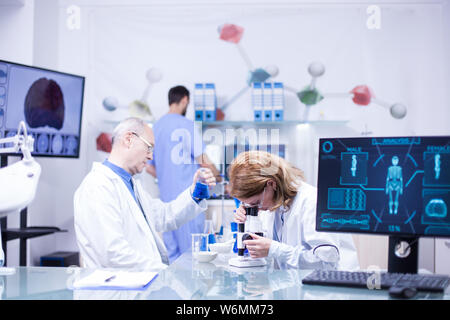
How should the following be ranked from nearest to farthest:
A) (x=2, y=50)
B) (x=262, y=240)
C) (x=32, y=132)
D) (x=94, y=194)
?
1. (x=262, y=240)
2. (x=94, y=194)
3. (x=32, y=132)
4. (x=2, y=50)

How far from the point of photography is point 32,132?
3051 millimetres

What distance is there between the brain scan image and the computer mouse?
8.76 ft

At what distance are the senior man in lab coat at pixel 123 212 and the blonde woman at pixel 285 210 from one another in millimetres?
395

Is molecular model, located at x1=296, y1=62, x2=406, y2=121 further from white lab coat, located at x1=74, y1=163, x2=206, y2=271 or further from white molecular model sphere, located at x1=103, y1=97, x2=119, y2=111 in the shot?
white lab coat, located at x1=74, y1=163, x2=206, y2=271

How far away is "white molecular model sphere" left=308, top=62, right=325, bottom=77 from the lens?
3.88 m

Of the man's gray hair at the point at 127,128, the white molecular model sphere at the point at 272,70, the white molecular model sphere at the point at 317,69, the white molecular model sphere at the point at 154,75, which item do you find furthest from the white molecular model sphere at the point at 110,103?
the man's gray hair at the point at 127,128

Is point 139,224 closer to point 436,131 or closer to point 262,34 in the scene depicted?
point 262,34

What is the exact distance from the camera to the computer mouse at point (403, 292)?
1083mm

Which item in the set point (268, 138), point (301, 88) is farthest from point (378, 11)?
point (268, 138)

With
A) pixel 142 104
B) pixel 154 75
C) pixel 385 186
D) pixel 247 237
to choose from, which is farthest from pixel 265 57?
pixel 385 186

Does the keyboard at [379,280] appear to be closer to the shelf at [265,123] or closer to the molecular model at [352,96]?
the shelf at [265,123]

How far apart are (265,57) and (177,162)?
1.45m

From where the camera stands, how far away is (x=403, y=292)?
1.09m
